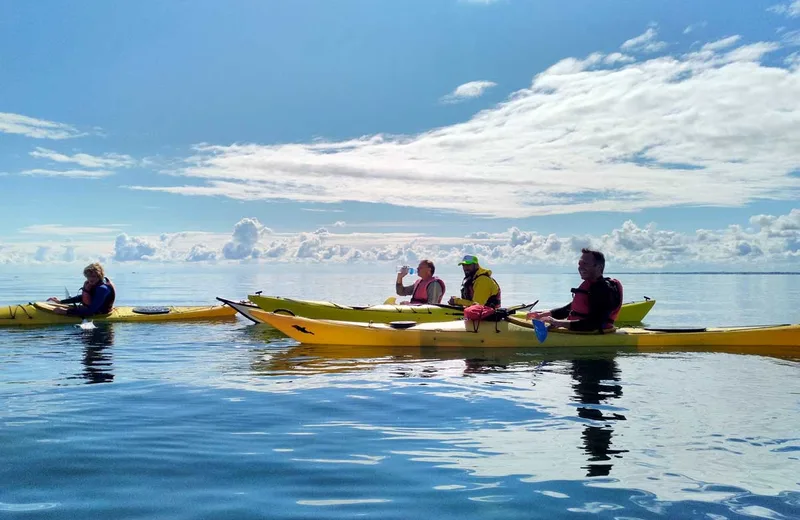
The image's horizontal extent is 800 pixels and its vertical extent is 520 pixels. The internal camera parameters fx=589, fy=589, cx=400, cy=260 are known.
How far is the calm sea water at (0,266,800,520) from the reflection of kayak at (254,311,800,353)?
4.47 feet

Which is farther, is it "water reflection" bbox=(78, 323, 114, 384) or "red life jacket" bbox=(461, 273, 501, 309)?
"red life jacket" bbox=(461, 273, 501, 309)

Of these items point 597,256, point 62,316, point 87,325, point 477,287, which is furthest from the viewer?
point 62,316

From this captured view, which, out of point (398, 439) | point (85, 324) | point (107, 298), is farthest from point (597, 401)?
point (107, 298)

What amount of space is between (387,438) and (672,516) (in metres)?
2.61

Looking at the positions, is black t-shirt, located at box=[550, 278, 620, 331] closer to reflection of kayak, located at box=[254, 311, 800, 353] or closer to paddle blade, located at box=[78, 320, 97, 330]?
reflection of kayak, located at box=[254, 311, 800, 353]

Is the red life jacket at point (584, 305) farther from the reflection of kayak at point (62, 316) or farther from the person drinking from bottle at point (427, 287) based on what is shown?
the reflection of kayak at point (62, 316)

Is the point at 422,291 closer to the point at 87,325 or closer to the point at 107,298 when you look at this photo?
the point at 107,298

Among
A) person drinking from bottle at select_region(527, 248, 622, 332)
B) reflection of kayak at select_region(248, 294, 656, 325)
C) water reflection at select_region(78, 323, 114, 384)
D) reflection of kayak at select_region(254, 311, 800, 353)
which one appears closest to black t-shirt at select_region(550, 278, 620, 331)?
person drinking from bottle at select_region(527, 248, 622, 332)

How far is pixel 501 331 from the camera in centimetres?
1210

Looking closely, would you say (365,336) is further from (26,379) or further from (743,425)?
(743,425)

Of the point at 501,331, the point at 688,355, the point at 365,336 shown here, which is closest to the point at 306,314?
the point at 365,336

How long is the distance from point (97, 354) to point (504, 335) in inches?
319

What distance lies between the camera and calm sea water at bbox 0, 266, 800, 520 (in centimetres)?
Answer: 407

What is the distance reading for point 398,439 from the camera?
5609 mm
